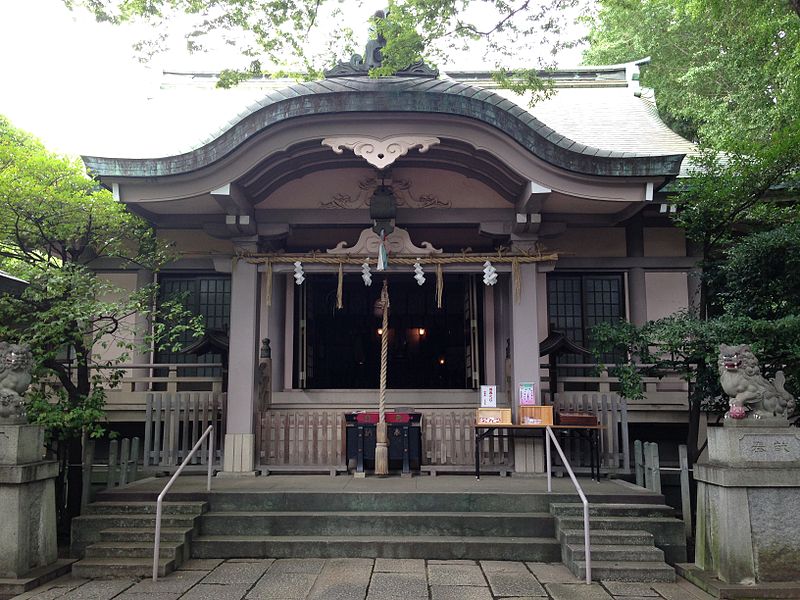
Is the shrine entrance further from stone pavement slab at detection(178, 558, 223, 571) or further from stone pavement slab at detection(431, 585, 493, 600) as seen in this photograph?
stone pavement slab at detection(431, 585, 493, 600)

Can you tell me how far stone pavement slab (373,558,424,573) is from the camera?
593cm

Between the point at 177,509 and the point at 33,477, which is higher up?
the point at 33,477

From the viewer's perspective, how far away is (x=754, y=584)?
529 centimetres

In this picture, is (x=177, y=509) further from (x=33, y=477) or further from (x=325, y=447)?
(x=325, y=447)

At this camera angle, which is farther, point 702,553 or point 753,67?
point 753,67

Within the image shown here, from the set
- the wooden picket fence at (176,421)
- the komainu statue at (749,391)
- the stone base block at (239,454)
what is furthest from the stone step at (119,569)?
the komainu statue at (749,391)

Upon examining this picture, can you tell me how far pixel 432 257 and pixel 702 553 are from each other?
500 centimetres

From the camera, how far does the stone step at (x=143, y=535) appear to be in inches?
249

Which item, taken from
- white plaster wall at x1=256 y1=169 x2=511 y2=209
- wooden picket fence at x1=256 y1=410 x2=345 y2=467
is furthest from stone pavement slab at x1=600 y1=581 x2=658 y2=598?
white plaster wall at x1=256 y1=169 x2=511 y2=209

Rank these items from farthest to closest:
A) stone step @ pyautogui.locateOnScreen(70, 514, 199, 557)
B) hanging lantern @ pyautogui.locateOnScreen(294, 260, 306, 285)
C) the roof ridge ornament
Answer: hanging lantern @ pyautogui.locateOnScreen(294, 260, 306, 285) → the roof ridge ornament → stone step @ pyautogui.locateOnScreen(70, 514, 199, 557)

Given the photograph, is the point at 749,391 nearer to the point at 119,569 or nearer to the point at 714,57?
the point at 119,569

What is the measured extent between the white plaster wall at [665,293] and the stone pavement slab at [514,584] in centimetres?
603

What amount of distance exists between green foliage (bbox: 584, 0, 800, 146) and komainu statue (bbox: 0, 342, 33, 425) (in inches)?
340

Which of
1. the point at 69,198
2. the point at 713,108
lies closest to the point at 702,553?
the point at 69,198
